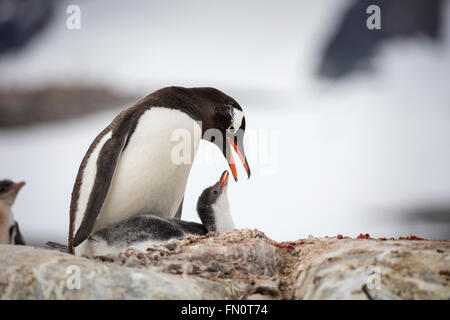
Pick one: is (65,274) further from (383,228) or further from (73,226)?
(383,228)

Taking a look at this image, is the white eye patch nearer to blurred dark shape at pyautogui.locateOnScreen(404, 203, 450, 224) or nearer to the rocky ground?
the rocky ground

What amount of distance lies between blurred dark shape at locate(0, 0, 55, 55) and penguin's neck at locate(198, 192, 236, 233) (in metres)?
1.49

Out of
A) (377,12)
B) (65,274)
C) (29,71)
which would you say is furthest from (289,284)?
(29,71)

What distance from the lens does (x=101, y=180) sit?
1830 mm

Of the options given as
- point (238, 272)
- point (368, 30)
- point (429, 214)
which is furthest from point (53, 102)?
point (429, 214)

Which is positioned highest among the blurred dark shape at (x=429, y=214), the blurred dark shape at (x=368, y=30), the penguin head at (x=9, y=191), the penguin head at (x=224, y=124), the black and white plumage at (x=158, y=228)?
the blurred dark shape at (x=368, y=30)

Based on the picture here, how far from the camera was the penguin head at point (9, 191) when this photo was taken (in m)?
1.85

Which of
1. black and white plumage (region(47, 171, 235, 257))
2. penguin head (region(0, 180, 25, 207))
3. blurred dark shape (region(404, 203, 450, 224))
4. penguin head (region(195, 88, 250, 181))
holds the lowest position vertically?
blurred dark shape (region(404, 203, 450, 224))

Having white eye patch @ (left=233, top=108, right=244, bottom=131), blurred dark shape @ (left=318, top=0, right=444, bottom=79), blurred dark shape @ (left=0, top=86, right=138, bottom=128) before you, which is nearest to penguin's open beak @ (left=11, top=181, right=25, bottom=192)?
white eye patch @ (left=233, top=108, right=244, bottom=131)

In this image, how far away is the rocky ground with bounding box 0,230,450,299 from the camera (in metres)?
1.24

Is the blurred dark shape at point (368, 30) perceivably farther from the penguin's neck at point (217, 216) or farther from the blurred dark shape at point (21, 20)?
the blurred dark shape at point (21, 20)

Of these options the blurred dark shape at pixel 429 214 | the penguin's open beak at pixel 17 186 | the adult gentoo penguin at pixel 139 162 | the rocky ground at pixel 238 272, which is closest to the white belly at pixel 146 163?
the adult gentoo penguin at pixel 139 162

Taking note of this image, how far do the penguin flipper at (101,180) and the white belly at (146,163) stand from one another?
0.22 ft

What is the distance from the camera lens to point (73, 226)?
1.93 m
